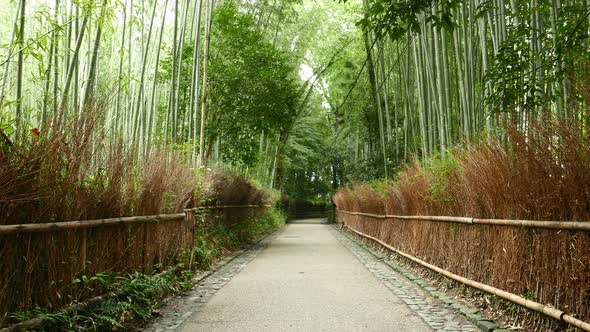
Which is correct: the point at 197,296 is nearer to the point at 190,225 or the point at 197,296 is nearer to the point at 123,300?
the point at 123,300

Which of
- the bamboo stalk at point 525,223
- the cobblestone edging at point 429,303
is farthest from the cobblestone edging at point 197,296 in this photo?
the bamboo stalk at point 525,223

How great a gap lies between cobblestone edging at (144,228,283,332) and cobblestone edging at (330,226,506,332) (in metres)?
1.92

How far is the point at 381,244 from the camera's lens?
1088 cm

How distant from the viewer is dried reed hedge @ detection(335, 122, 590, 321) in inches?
129

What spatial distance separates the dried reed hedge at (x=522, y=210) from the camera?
3.28 metres

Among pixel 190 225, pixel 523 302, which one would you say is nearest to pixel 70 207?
pixel 523 302

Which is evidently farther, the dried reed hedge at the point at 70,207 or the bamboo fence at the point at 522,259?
the bamboo fence at the point at 522,259

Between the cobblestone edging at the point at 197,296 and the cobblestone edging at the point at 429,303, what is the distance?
1.92 meters

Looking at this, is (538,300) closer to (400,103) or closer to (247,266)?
(247,266)

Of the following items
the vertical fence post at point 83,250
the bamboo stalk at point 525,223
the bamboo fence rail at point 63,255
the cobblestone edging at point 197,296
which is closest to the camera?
the bamboo fence rail at point 63,255

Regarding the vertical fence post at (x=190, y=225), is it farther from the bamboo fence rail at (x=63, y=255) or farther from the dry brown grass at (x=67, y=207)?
the dry brown grass at (x=67, y=207)

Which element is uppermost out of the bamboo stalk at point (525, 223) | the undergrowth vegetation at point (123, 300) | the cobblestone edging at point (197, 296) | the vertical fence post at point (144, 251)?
the bamboo stalk at point (525, 223)

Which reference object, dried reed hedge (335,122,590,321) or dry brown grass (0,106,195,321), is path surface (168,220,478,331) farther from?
dry brown grass (0,106,195,321)

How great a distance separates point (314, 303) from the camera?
5223 mm
